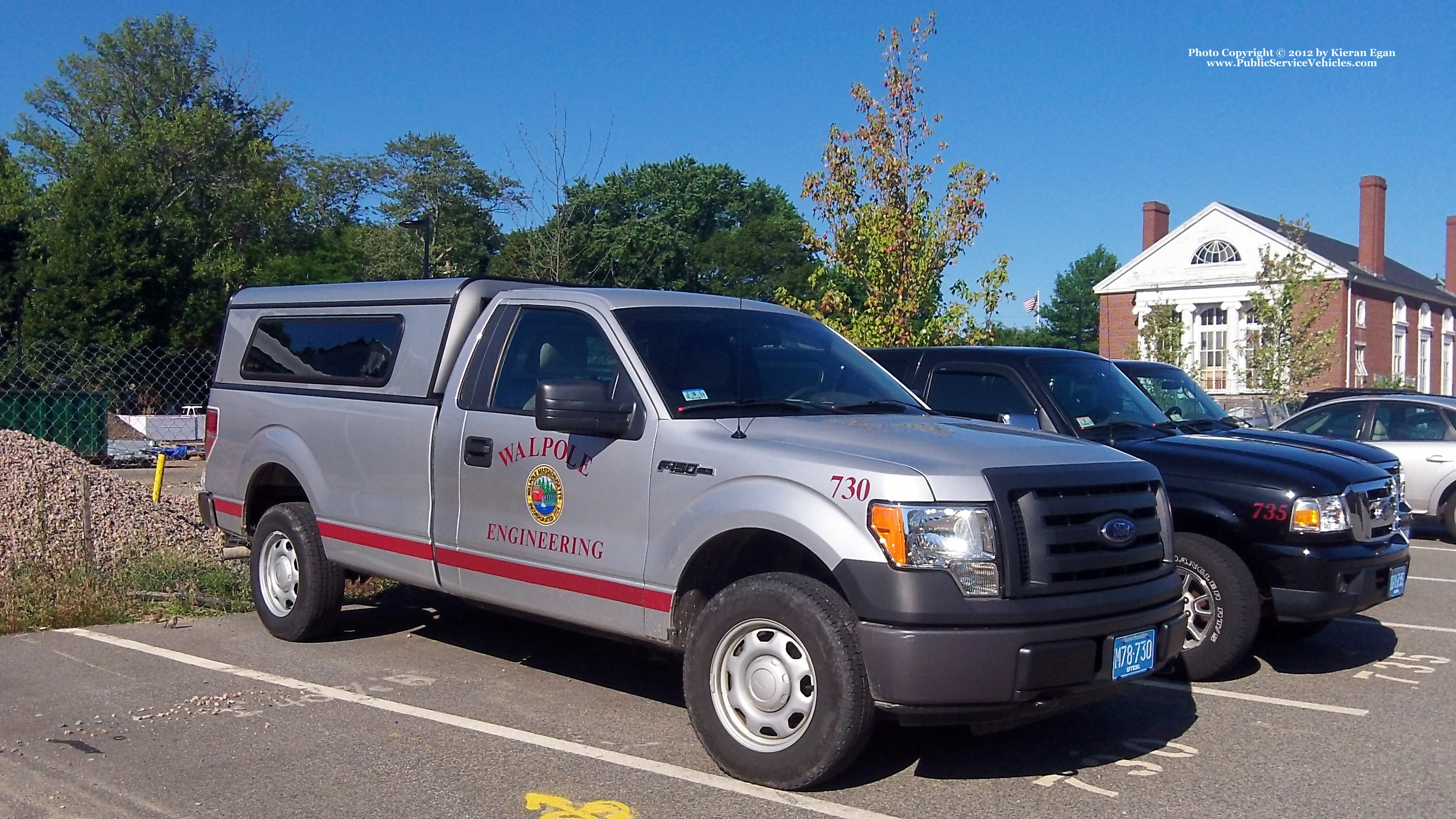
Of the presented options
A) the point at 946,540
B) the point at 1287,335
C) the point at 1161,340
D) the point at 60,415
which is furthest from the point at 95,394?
the point at 1161,340

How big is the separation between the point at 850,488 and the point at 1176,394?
18.9 feet

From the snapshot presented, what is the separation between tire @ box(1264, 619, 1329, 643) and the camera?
26.1 ft

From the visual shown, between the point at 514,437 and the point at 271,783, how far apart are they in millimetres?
1877

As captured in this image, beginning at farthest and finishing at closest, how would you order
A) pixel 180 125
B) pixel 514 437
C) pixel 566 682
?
pixel 180 125 < pixel 566 682 < pixel 514 437

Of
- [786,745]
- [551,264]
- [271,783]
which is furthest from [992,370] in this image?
[551,264]

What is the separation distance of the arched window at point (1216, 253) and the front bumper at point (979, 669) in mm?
45024

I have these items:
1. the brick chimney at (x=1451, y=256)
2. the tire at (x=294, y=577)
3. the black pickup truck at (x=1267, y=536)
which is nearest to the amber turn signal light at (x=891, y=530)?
the black pickup truck at (x=1267, y=536)

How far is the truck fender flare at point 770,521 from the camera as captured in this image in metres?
4.54

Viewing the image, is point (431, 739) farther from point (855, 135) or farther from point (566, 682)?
point (855, 135)

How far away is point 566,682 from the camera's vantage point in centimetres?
657

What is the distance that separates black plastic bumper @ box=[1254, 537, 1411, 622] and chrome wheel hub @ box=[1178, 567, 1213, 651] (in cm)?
32

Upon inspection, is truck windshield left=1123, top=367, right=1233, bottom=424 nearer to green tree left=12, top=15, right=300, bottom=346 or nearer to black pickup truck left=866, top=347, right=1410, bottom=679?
black pickup truck left=866, top=347, right=1410, bottom=679

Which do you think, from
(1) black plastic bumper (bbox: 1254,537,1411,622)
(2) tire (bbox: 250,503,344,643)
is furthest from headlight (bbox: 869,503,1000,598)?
(2) tire (bbox: 250,503,344,643)

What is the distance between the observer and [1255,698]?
6.50 m
